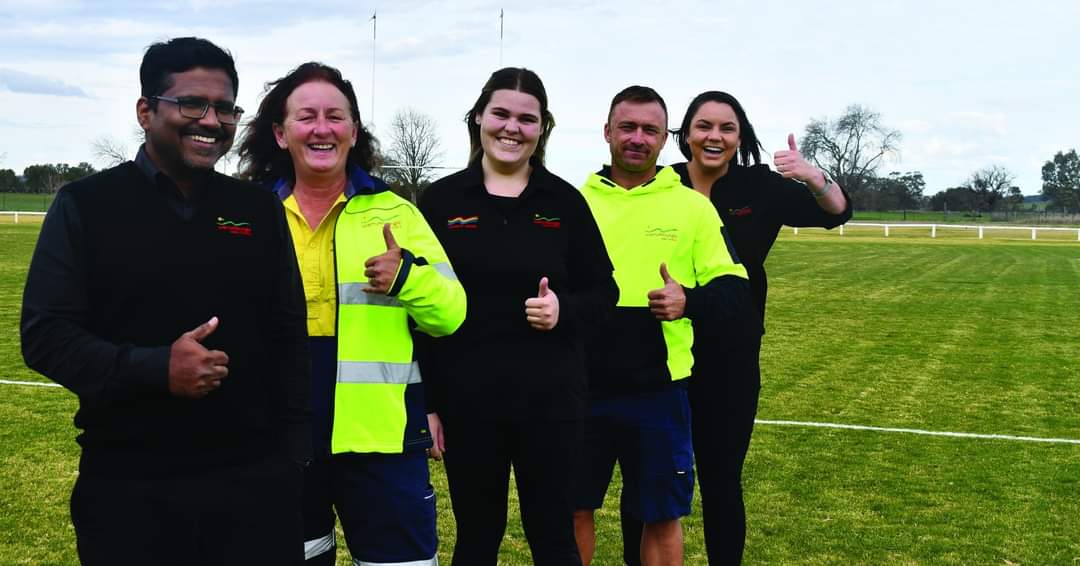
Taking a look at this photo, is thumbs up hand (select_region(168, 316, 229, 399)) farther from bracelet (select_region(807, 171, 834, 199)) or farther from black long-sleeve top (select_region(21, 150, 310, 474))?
bracelet (select_region(807, 171, 834, 199))

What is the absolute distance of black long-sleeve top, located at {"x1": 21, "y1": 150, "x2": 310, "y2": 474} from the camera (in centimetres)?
228

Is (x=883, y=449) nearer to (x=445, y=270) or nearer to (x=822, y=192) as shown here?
(x=822, y=192)

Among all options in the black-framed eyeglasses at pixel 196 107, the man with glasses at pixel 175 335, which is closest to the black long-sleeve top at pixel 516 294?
the man with glasses at pixel 175 335

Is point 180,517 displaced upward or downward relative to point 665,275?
downward

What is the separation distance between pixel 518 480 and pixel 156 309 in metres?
1.36

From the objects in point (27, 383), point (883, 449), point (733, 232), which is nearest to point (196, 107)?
point (733, 232)

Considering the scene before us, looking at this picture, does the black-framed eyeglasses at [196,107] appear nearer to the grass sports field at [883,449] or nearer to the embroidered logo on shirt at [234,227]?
the embroidered logo on shirt at [234,227]

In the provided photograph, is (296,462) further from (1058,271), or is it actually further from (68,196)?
(1058,271)

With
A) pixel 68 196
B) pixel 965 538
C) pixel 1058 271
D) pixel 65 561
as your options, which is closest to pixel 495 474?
pixel 68 196

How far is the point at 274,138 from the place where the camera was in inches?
135

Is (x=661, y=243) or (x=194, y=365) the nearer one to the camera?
(x=194, y=365)

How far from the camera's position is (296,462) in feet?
8.86

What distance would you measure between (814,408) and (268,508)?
688cm

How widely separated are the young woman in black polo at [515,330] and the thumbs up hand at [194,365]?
1.04m
